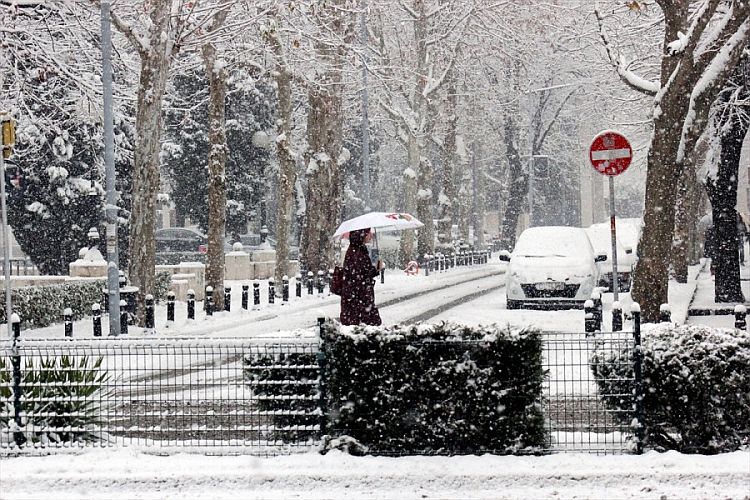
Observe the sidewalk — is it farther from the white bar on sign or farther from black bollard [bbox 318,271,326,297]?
black bollard [bbox 318,271,326,297]

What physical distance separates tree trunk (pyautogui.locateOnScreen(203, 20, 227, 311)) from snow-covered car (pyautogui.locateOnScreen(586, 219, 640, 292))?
9410 millimetres

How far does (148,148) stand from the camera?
21719 millimetres

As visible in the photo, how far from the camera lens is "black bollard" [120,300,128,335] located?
20597 millimetres

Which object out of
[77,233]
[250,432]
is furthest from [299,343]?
[77,233]

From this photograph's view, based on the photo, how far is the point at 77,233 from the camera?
38.3 m

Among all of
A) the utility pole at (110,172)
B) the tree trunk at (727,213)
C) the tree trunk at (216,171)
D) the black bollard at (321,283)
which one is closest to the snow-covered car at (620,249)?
the tree trunk at (727,213)

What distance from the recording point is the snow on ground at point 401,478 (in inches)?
316

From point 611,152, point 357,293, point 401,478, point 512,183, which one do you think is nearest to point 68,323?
point 357,293

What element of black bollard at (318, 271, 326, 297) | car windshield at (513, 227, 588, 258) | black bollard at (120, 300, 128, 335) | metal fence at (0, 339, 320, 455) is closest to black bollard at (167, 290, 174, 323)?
black bollard at (120, 300, 128, 335)

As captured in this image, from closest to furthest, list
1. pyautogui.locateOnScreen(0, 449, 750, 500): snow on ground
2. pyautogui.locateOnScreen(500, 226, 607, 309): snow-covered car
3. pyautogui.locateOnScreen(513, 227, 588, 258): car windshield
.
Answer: pyautogui.locateOnScreen(0, 449, 750, 500): snow on ground
pyautogui.locateOnScreen(500, 226, 607, 309): snow-covered car
pyautogui.locateOnScreen(513, 227, 588, 258): car windshield

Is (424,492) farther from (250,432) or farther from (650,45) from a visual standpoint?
(650,45)

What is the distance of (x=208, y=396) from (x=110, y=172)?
472 inches

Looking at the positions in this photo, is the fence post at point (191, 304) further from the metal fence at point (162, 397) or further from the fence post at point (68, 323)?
the metal fence at point (162, 397)

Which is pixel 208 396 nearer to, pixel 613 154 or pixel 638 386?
pixel 638 386
